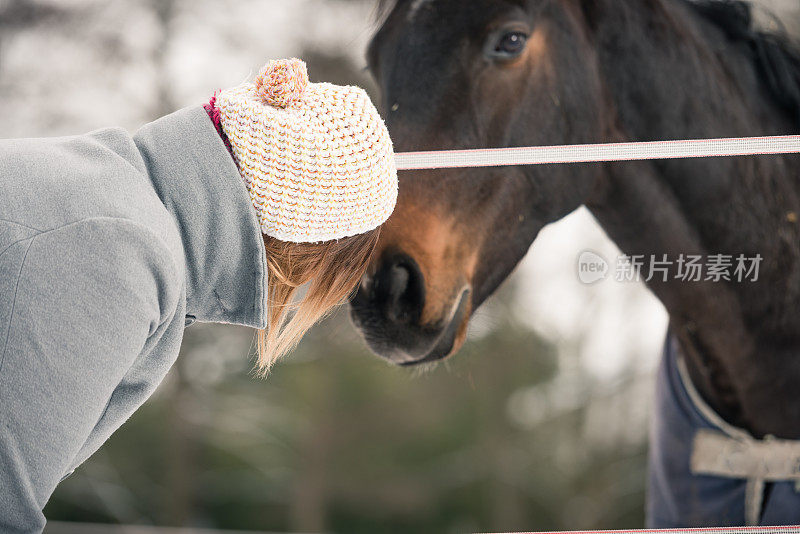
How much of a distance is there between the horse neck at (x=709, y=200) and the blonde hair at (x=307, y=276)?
1.36 feet

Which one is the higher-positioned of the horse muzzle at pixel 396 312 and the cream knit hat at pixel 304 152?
the cream knit hat at pixel 304 152

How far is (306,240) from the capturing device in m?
0.46

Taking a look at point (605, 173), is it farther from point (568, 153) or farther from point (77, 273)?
point (77, 273)

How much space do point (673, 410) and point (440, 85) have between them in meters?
0.57

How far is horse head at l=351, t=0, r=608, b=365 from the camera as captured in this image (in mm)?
655

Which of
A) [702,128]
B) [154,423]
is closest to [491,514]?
[154,423]

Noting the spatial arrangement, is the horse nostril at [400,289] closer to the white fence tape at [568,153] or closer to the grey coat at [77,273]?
the white fence tape at [568,153]

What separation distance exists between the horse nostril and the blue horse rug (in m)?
0.46

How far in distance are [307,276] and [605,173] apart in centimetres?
45

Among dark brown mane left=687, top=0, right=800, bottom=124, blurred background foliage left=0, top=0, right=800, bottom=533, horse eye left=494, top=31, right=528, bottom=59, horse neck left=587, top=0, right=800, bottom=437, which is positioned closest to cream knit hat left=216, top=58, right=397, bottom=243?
horse eye left=494, top=31, right=528, bottom=59

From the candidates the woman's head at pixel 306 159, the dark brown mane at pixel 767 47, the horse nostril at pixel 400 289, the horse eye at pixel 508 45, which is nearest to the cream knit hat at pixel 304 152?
the woman's head at pixel 306 159

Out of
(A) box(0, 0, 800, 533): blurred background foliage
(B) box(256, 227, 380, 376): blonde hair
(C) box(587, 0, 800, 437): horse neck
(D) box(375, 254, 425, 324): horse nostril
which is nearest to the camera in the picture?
(B) box(256, 227, 380, 376): blonde hair

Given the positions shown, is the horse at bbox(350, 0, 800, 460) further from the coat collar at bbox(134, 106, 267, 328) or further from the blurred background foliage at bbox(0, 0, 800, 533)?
the blurred background foliage at bbox(0, 0, 800, 533)

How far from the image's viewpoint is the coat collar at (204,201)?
17.3 inches
